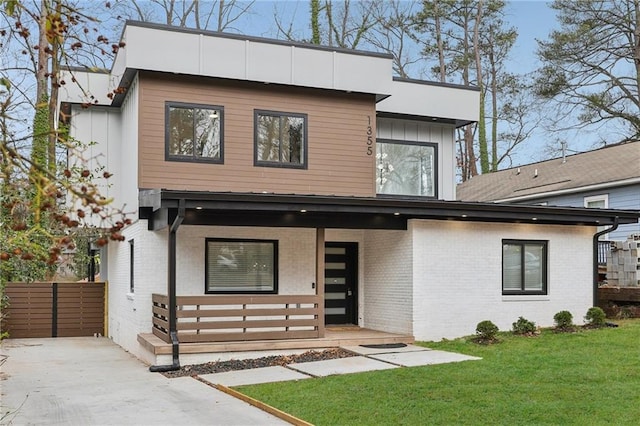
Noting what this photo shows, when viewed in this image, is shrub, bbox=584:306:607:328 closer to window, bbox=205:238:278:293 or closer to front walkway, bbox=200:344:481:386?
front walkway, bbox=200:344:481:386

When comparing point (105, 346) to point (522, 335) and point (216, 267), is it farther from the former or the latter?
point (522, 335)

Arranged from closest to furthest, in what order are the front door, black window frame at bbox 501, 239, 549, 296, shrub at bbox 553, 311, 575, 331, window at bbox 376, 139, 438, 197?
shrub at bbox 553, 311, 575, 331, black window frame at bbox 501, 239, 549, 296, the front door, window at bbox 376, 139, 438, 197

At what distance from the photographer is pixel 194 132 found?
45.3ft

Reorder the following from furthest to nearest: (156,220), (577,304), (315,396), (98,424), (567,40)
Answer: (567,40)
(577,304)
(156,220)
(315,396)
(98,424)

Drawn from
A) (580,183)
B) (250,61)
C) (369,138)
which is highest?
(250,61)

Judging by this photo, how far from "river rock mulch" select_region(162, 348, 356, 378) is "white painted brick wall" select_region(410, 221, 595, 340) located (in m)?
2.26

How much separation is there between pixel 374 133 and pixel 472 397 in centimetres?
853

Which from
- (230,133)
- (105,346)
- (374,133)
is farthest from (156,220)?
(374,133)

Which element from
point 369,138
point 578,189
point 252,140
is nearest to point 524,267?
point 369,138

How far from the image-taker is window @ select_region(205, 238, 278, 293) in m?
13.5

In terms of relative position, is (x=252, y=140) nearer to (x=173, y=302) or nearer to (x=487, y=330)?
(x=173, y=302)

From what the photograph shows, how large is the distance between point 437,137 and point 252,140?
17.6ft

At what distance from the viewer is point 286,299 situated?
12.6 metres

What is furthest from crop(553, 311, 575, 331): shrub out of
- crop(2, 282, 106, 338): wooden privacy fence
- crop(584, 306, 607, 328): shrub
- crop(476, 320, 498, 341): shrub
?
crop(2, 282, 106, 338): wooden privacy fence
